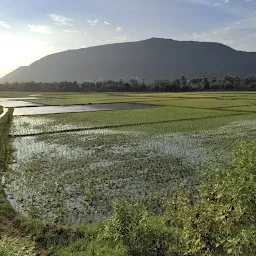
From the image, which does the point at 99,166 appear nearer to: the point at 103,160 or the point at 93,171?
the point at 93,171

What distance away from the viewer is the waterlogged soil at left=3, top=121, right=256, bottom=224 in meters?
10.4

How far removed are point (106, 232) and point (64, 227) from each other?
2.30m

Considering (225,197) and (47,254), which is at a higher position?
(225,197)

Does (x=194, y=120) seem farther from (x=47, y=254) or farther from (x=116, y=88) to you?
(x=116, y=88)

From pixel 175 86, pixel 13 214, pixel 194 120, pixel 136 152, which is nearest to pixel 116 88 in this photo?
pixel 175 86

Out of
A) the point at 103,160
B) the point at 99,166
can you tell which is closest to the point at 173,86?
the point at 103,160

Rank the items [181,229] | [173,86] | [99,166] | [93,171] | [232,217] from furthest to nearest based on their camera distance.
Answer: [173,86]
[99,166]
[93,171]
[181,229]
[232,217]

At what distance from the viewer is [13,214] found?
9578 mm

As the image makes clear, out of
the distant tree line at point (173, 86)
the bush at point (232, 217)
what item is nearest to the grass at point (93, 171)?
the bush at point (232, 217)

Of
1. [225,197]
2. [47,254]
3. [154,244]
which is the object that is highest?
[225,197]

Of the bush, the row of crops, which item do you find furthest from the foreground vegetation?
the row of crops

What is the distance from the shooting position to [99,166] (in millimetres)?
15258

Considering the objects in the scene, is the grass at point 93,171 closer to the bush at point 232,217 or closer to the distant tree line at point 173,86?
the bush at point 232,217

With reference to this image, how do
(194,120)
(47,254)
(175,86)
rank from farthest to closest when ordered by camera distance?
1. (175,86)
2. (194,120)
3. (47,254)
